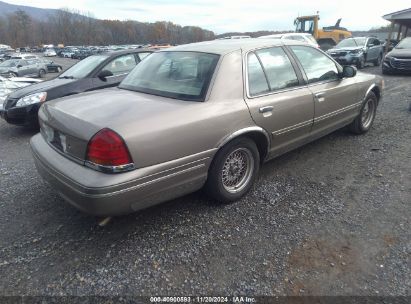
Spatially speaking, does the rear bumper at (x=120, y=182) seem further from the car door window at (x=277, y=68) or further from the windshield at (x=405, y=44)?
the windshield at (x=405, y=44)

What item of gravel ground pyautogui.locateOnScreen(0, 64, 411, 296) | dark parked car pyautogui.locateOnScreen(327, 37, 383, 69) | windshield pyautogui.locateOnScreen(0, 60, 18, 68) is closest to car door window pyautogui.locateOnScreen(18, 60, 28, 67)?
windshield pyautogui.locateOnScreen(0, 60, 18, 68)

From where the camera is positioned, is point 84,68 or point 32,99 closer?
point 32,99

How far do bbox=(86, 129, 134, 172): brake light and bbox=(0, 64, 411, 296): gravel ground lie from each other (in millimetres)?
787

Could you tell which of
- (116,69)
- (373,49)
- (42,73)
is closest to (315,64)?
(116,69)

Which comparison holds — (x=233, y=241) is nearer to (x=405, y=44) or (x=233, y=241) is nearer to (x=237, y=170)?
(x=237, y=170)

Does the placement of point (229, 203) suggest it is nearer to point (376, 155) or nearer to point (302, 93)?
point (302, 93)

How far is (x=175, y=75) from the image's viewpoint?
3.24 metres

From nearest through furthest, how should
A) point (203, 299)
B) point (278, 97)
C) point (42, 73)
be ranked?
point (203, 299) < point (278, 97) < point (42, 73)

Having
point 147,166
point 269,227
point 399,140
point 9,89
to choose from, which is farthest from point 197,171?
point 9,89

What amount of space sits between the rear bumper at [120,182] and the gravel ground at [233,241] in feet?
1.38

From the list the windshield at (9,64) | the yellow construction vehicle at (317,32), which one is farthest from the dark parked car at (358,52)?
the windshield at (9,64)

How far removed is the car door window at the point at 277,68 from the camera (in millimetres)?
3367

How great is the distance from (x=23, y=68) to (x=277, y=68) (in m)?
22.1

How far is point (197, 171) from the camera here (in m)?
2.78
